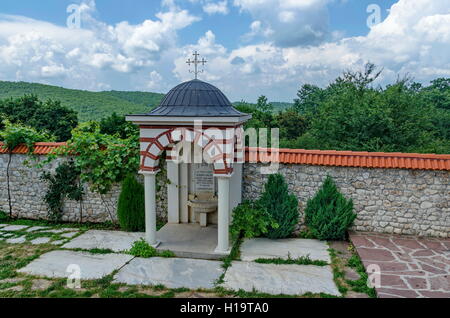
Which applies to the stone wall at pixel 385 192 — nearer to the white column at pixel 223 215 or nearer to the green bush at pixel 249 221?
the green bush at pixel 249 221

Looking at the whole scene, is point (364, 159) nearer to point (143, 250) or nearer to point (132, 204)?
point (143, 250)

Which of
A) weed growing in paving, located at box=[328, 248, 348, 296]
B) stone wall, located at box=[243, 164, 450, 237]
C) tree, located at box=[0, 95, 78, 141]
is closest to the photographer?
weed growing in paving, located at box=[328, 248, 348, 296]

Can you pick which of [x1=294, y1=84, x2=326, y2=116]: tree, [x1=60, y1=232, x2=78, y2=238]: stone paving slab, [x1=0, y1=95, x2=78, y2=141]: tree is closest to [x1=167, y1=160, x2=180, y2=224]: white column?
[x1=60, y1=232, x2=78, y2=238]: stone paving slab

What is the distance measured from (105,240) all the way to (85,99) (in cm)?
3161

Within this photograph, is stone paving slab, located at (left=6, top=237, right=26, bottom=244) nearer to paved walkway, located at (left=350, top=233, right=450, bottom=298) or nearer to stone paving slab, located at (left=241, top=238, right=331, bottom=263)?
stone paving slab, located at (left=241, top=238, right=331, bottom=263)

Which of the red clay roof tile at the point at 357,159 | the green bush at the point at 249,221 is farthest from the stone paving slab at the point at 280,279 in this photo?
the red clay roof tile at the point at 357,159

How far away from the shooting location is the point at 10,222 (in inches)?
396

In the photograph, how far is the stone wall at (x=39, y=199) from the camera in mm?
9805

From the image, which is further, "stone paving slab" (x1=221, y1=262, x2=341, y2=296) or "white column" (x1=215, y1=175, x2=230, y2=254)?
"white column" (x1=215, y1=175, x2=230, y2=254)

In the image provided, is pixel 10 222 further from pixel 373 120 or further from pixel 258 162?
pixel 373 120

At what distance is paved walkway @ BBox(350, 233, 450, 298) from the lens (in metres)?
6.08

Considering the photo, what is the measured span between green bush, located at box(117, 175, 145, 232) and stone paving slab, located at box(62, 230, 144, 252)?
28 centimetres
